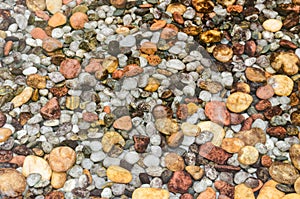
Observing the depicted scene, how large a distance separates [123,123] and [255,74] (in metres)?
0.44

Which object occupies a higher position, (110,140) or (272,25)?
(272,25)

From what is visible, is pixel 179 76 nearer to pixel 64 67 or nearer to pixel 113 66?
pixel 113 66

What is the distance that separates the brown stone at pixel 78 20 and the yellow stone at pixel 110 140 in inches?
16.8

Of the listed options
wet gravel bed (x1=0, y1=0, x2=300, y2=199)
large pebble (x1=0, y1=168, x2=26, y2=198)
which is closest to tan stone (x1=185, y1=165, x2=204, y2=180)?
wet gravel bed (x1=0, y1=0, x2=300, y2=199)

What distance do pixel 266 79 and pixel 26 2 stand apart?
85 centimetres

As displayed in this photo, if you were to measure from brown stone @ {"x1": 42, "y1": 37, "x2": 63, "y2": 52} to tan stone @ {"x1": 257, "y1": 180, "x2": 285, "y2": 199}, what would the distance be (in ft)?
2.49

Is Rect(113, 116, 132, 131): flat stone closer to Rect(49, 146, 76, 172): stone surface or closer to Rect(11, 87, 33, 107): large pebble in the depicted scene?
Rect(49, 146, 76, 172): stone surface

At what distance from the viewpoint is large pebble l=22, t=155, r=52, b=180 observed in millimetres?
1376

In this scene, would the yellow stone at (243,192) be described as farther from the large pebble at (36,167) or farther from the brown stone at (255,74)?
the large pebble at (36,167)

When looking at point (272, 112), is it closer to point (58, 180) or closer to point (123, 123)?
point (123, 123)

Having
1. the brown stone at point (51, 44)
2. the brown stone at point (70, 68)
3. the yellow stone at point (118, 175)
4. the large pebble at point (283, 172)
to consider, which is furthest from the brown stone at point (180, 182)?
the brown stone at point (51, 44)

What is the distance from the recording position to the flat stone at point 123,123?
1456 mm

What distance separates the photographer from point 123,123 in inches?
57.5

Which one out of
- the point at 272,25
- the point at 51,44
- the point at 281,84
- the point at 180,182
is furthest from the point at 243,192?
the point at 51,44
